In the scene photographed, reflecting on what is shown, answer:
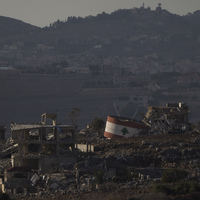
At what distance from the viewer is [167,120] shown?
129 ft

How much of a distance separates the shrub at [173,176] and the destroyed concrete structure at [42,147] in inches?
210

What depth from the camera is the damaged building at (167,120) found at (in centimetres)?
3744

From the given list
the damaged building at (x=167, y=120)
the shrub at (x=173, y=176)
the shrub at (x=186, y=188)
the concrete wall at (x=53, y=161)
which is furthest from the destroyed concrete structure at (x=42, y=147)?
the shrub at (x=186, y=188)

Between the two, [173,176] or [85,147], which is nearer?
[173,176]

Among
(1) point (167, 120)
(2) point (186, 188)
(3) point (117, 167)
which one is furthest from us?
(1) point (167, 120)

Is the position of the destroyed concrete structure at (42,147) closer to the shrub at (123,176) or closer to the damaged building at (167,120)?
the shrub at (123,176)

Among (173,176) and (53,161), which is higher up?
(173,176)

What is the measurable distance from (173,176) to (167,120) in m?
15.4

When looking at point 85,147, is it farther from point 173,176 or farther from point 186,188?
point 186,188

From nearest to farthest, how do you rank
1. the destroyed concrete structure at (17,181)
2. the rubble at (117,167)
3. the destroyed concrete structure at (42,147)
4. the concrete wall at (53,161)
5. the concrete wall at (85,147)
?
1. the rubble at (117,167)
2. the destroyed concrete structure at (17,181)
3. the concrete wall at (53,161)
4. the destroyed concrete structure at (42,147)
5. the concrete wall at (85,147)

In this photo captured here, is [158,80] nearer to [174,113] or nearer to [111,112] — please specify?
[111,112]

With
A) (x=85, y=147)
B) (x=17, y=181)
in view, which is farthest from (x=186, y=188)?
(x=85, y=147)

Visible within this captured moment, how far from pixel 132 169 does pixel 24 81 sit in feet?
506

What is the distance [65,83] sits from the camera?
610ft
